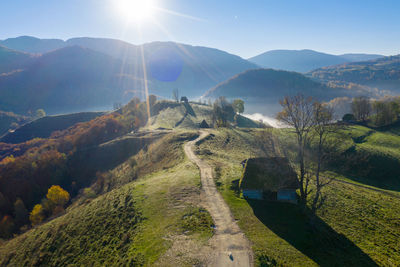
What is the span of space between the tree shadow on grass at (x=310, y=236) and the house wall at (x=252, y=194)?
4.76ft

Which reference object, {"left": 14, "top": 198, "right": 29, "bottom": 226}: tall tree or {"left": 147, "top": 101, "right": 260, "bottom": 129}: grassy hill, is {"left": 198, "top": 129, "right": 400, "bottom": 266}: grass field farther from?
{"left": 147, "top": 101, "right": 260, "bottom": 129}: grassy hill

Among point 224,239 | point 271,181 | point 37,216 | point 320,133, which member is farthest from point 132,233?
point 37,216

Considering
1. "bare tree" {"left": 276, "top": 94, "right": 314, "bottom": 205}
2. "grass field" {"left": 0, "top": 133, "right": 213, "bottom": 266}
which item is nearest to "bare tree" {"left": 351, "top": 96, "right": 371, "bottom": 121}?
"bare tree" {"left": 276, "top": 94, "right": 314, "bottom": 205}

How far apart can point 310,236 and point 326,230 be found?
10.9 ft

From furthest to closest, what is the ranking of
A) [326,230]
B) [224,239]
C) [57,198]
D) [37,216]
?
[57,198] < [37,216] < [326,230] < [224,239]

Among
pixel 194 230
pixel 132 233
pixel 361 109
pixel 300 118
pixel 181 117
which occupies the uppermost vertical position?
pixel 300 118

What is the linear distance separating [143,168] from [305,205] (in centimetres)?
4984

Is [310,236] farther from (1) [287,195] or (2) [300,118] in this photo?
(2) [300,118]

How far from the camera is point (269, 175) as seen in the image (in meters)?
31.7

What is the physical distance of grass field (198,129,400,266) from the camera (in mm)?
19469

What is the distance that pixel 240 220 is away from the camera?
25125 millimetres

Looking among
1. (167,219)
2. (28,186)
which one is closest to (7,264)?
(167,219)

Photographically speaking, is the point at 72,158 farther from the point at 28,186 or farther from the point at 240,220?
the point at 240,220

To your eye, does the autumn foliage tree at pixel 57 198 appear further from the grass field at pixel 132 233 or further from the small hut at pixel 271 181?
the small hut at pixel 271 181
